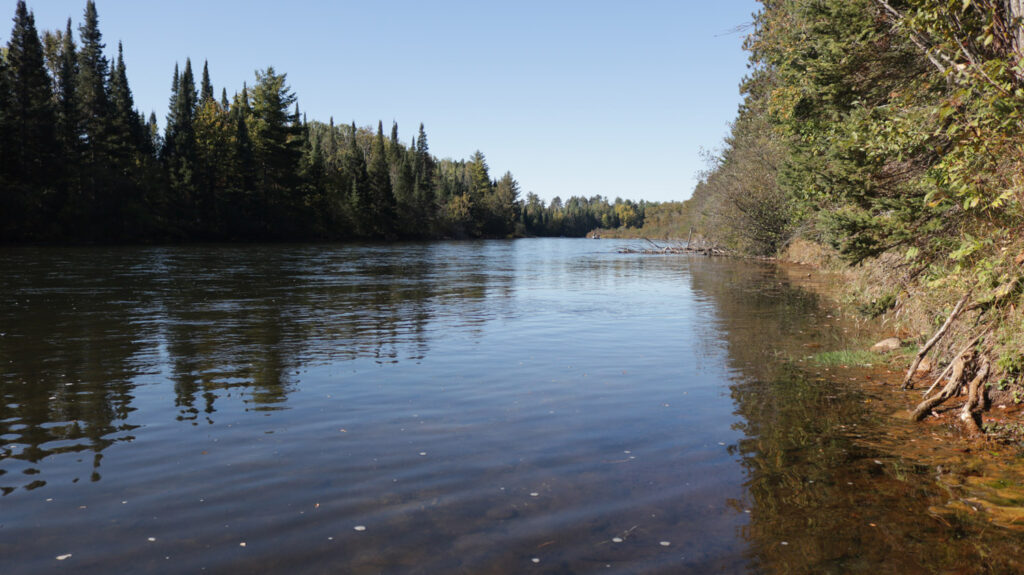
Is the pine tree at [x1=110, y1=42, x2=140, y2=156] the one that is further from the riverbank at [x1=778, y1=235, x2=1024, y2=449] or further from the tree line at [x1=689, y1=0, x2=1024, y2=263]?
the riverbank at [x1=778, y1=235, x2=1024, y2=449]

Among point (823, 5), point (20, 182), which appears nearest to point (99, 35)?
point (20, 182)

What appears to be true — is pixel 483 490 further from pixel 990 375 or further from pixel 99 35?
pixel 99 35

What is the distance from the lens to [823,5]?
1430 centimetres

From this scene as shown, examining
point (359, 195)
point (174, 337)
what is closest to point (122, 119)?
point (359, 195)

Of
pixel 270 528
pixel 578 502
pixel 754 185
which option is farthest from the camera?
pixel 754 185

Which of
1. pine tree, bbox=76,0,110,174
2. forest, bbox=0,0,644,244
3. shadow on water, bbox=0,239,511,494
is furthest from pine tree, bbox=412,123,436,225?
shadow on water, bbox=0,239,511,494

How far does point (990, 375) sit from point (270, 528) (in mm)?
8767

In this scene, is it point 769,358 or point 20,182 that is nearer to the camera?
point 769,358

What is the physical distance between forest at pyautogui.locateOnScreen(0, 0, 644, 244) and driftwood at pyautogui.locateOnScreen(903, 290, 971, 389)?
6396 centimetres

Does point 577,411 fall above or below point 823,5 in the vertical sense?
below

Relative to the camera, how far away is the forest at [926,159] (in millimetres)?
6789

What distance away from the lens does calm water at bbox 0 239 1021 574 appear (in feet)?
16.8

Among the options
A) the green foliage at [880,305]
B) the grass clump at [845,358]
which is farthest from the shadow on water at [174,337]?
the green foliage at [880,305]

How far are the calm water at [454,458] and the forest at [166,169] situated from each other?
172ft
